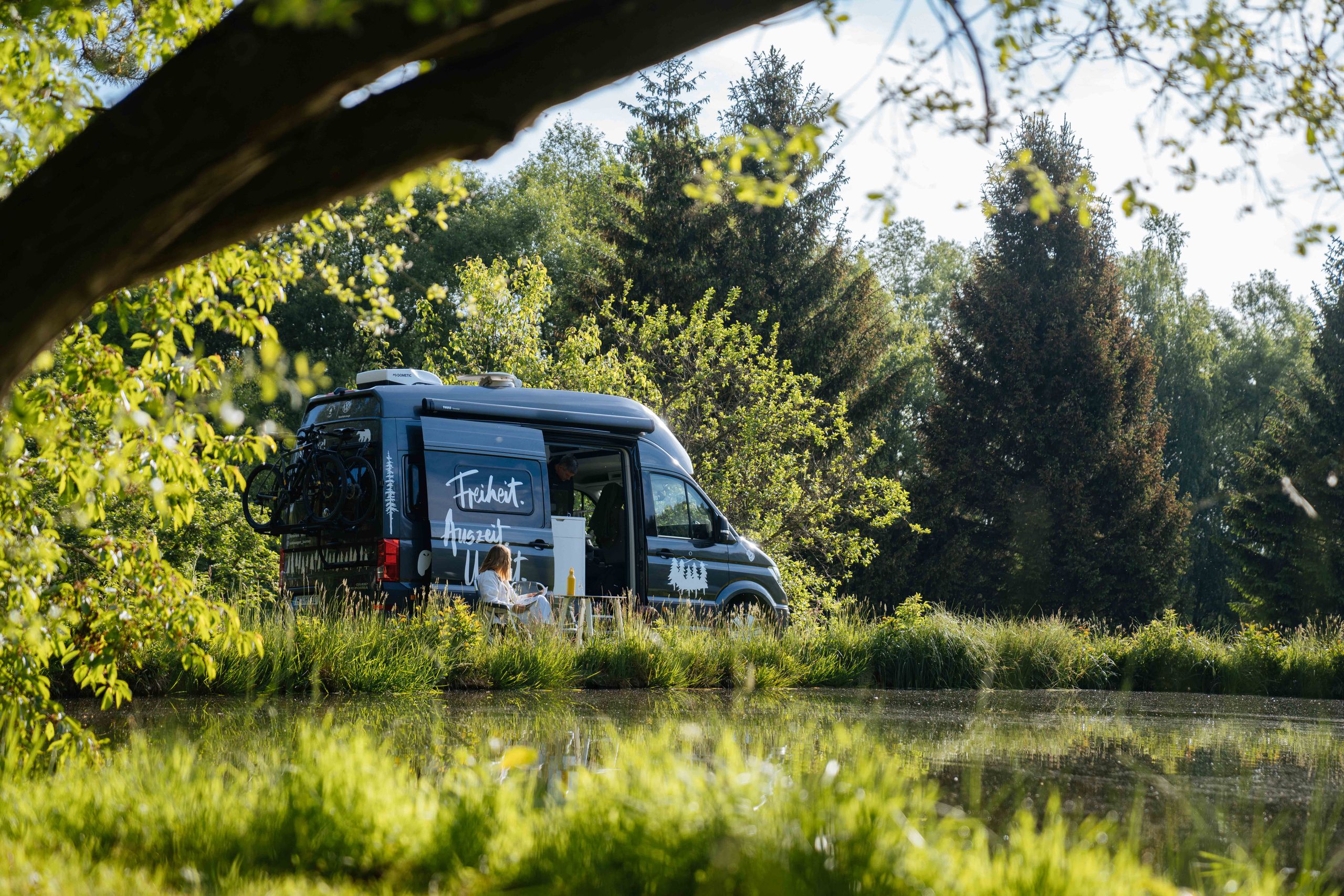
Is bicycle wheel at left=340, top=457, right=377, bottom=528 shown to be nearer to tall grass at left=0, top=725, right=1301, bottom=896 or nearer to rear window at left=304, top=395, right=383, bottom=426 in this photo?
rear window at left=304, top=395, right=383, bottom=426

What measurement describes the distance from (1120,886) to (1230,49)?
3053mm

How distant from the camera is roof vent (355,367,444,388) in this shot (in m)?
11.5

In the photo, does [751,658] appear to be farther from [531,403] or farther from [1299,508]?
[1299,508]

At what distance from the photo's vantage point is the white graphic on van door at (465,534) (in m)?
10.9

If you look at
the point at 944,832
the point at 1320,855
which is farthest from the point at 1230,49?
the point at 944,832

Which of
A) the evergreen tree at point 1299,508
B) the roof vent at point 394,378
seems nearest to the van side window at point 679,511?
the roof vent at point 394,378

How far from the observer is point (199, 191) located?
274cm

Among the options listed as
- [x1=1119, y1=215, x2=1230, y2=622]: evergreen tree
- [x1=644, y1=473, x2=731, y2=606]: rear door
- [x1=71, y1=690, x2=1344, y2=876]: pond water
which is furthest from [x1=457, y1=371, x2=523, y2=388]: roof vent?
[x1=1119, y1=215, x2=1230, y2=622]: evergreen tree

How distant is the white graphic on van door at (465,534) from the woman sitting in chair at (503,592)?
0.54ft

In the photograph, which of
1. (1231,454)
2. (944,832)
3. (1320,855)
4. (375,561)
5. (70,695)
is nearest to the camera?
(944,832)

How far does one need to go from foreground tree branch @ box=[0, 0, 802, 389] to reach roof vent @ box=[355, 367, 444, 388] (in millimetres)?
8600

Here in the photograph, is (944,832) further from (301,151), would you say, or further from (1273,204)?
(1273,204)

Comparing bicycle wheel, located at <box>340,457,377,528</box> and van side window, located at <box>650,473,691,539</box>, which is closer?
bicycle wheel, located at <box>340,457,377,528</box>

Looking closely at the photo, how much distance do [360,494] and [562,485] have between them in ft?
9.23
